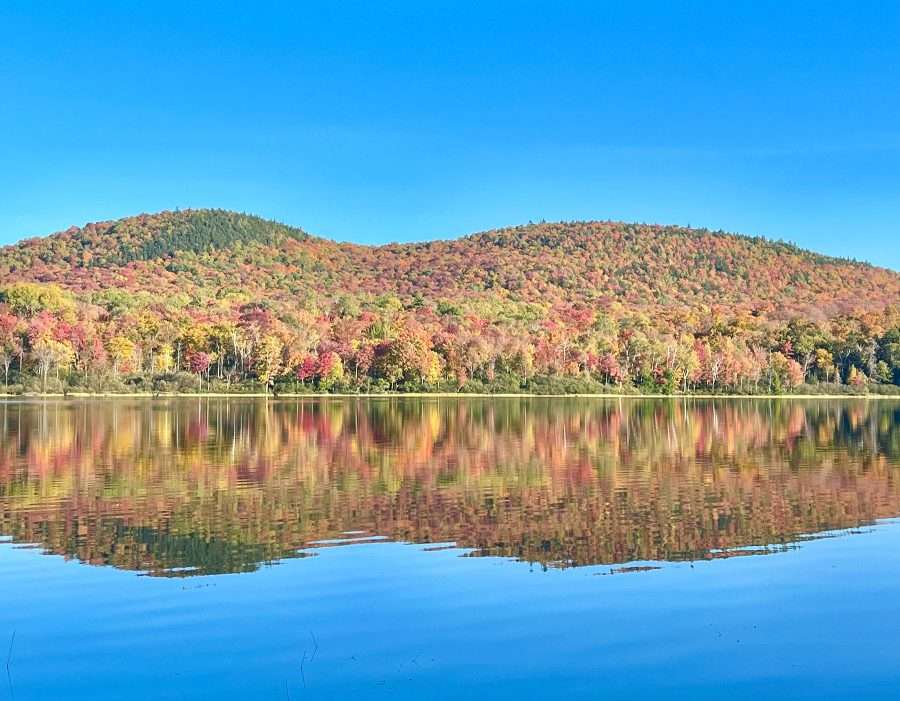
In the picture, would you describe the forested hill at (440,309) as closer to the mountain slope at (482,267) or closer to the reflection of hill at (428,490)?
the mountain slope at (482,267)

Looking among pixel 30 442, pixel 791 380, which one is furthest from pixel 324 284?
pixel 30 442

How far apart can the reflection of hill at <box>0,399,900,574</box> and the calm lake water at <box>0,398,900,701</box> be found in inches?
4.4

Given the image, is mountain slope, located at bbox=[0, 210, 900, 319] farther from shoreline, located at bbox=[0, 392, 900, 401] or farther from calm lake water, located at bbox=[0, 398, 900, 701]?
calm lake water, located at bbox=[0, 398, 900, 701]

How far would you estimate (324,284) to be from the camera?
539ft

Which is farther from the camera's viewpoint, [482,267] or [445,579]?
[482,267]

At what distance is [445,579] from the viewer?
12906 millimetres

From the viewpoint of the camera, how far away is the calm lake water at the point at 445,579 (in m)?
9.17

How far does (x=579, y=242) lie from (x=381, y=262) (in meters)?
41.1

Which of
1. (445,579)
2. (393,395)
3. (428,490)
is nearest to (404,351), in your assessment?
(393,395)

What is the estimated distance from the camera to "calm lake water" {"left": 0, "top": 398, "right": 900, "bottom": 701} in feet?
30.1

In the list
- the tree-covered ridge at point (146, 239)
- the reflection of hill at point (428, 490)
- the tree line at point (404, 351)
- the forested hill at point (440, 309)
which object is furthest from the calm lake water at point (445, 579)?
the tree-covered ridge at point (146, 239)

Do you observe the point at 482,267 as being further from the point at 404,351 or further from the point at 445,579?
the point at 445,579

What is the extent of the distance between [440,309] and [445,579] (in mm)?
110245

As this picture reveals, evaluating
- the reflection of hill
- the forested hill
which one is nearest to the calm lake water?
the reflection of hill
